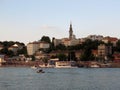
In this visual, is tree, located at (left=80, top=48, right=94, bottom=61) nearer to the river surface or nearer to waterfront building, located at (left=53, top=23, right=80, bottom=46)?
waterfront building, located at (left=53, top=23, right=80, bottom=46)

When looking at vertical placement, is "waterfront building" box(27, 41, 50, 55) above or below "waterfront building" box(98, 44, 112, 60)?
above

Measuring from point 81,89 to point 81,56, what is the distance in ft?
289

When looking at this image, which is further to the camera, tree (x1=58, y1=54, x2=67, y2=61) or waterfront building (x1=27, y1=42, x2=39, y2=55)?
waterfront building (x1=27, y1=42, x2=39, y2=55)

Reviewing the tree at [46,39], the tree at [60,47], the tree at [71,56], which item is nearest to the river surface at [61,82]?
the tree at [71,56]

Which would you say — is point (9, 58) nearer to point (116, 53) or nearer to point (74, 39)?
point (74, 39)

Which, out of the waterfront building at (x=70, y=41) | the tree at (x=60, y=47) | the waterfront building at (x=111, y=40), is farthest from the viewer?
the waterfront building at (x=70, y=41)

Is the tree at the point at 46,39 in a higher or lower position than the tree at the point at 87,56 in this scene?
Result: higher

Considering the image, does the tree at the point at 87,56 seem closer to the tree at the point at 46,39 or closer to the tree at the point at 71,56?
the tree at the point at 71,56

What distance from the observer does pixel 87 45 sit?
136 m

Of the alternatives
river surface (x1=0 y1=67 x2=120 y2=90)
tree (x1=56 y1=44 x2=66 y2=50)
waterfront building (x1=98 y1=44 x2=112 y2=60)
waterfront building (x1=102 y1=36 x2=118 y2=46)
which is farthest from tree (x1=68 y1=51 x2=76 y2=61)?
river surface (x1=0 y1=67 x2=120 y2=90)

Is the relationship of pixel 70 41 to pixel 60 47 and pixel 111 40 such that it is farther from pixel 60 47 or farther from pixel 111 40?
pixel 111 40

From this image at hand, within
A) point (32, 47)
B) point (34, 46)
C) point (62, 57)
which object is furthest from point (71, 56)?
point (34, 46)

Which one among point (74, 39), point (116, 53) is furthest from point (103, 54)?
point (74, 39)

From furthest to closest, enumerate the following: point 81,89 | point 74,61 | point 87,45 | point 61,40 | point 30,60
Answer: point 61,40
point 30,60
point 87,45
point 74,61
point 81,89
